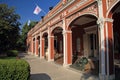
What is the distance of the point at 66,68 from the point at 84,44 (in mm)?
4670

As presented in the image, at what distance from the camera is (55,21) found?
48.2ft

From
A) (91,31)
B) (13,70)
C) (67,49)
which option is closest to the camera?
(13,70)

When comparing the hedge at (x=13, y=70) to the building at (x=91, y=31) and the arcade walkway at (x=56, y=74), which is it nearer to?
the arcade walkway at (x=56, y=74)

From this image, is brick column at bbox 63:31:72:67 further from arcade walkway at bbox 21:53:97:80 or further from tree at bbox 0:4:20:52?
tree at bbox 0:4:20:52

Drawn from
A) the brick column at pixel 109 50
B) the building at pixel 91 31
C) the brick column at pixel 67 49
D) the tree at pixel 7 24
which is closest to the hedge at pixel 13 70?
the building at pixel 91 31

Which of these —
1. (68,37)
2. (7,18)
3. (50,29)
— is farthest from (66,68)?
(7,18)

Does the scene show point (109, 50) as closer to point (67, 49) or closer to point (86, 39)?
point (67, 49)

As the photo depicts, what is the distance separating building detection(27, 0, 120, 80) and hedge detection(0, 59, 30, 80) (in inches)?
148

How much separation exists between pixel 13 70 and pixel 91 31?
9.57 metres

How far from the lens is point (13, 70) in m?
6.21

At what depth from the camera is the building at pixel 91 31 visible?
301 inches

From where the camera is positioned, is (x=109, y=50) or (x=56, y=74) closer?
(x=109, y=50)

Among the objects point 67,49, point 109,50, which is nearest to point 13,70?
point 109,50

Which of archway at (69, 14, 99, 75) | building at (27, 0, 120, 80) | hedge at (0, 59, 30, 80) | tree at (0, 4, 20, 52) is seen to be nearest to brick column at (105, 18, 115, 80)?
building at (27, 0, 120, 80)
